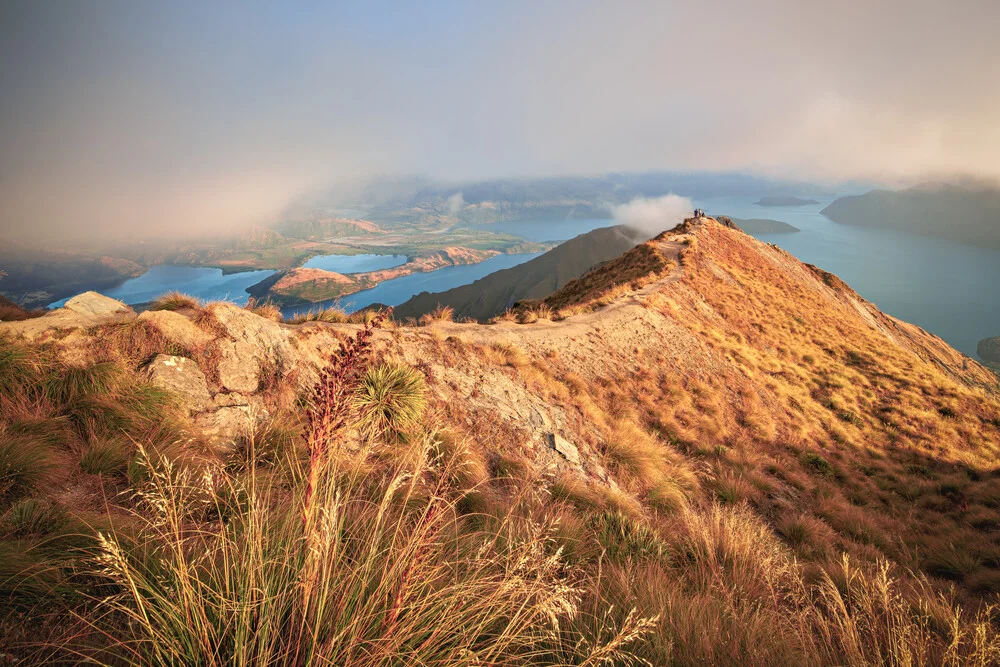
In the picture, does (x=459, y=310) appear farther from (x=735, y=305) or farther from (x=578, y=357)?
(x=578, y=357)

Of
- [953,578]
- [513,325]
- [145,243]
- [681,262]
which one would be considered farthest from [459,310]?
[145,243]

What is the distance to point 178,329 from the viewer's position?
5.98 m

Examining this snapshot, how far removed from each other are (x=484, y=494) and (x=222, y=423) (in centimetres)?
368

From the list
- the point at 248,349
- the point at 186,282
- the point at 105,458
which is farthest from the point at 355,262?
the point at 105,458

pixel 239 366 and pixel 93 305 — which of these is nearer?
pixel 239 366

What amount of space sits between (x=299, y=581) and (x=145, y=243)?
26470 cm

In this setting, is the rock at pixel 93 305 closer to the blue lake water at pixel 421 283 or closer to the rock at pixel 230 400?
the rock at pixel 230 400

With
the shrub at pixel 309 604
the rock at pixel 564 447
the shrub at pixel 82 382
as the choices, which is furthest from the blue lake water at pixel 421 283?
the shrub at pixel 309 604

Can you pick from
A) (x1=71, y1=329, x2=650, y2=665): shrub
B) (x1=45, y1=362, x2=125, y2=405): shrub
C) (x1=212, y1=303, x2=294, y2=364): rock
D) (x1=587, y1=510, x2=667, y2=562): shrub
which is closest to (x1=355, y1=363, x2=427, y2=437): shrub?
(x1=212, y1=303, x2=294, y2=364): rock

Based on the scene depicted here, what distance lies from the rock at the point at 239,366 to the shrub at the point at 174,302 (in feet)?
5.34

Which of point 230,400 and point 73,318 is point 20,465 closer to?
point 230,400

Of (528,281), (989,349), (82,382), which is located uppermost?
(82,382)

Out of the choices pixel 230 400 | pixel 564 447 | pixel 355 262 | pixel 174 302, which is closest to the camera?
pixel 230 400

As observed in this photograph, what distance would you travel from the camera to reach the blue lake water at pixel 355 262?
159 m
